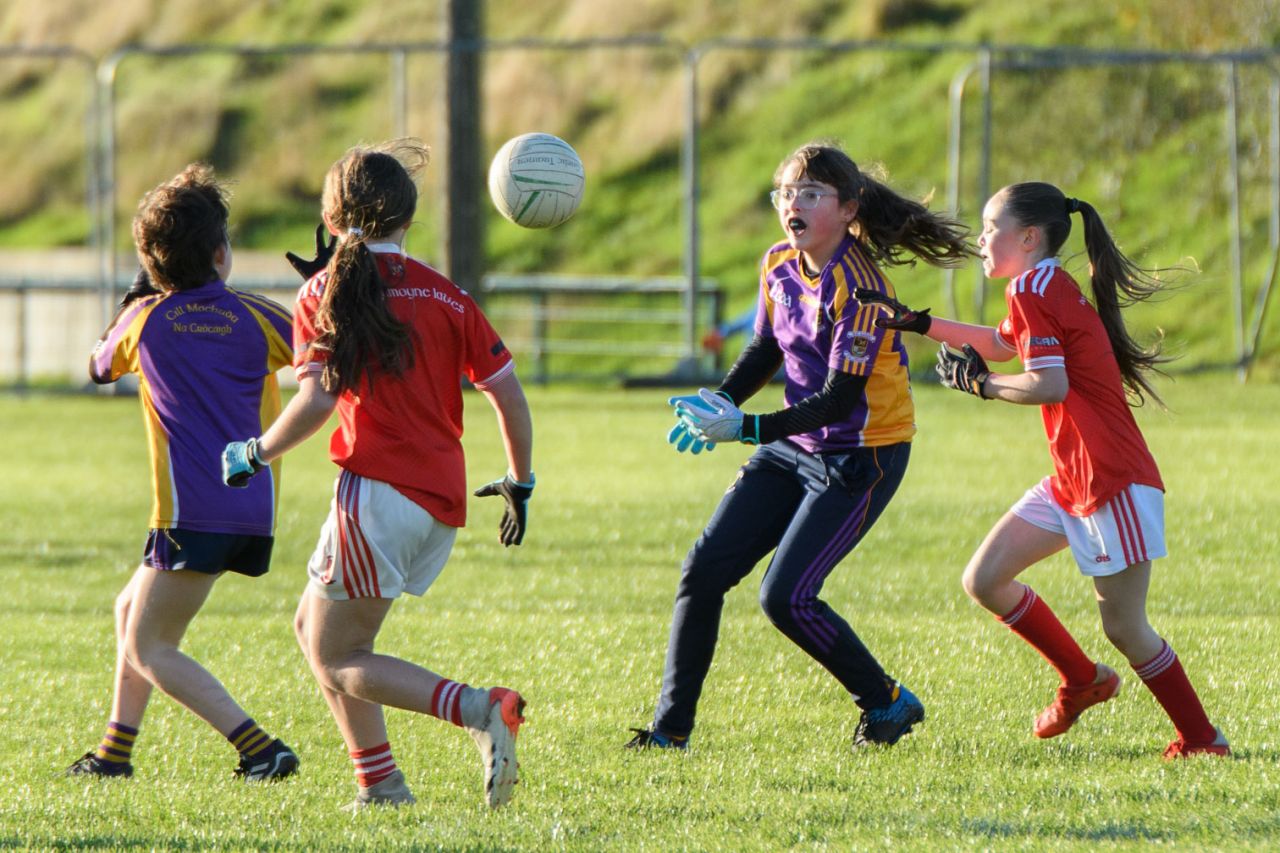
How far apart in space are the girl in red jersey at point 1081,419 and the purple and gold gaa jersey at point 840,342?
0.10 metres

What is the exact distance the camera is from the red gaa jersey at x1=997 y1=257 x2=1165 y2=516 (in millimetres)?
5059

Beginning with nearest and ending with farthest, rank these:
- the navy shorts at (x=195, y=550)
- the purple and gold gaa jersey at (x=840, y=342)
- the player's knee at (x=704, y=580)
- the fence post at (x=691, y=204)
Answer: the navy shorts at (x=195, y=550), the purple and gold gaa jersey at (x=840, y=342), the player's knee at (x=704, y=580), the fence post at (x=691, y=204)

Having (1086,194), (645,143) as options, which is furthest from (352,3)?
(1086,194)

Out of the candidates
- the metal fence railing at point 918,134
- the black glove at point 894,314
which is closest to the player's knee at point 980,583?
the black glove at point 894,314

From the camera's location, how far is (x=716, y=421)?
5094mm

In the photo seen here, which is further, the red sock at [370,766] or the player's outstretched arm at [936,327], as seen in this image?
the player's outstretched arm at [936,327]

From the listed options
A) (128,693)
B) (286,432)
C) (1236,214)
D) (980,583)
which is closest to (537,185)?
(286,432)

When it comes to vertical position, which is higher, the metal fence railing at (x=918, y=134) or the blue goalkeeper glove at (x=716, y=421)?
the metal fence railing at (x=918, y=134)

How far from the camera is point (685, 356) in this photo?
16.9 metres

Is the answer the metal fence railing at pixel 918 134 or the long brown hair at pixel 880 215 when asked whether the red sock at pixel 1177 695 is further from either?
the metal fence railing at pixel 918 134

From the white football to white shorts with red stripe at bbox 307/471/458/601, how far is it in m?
1.59

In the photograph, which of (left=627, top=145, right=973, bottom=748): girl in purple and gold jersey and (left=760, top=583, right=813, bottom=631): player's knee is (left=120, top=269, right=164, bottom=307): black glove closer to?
(left=627, top=145, right=973, bottom=748): girl in purple and gold jersey

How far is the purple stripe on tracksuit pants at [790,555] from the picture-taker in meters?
5.27

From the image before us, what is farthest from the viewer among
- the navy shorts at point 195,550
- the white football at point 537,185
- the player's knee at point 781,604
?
the white football at point 537,185
